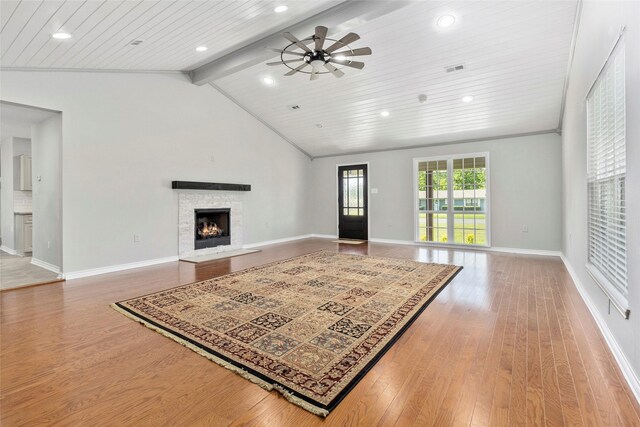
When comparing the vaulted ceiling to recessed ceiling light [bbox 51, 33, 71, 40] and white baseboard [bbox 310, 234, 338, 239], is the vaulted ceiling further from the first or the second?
white baseboard [bbox 310, 234, 338, 239]

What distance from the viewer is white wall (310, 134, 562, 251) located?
638cm

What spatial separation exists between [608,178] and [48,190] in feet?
24.1

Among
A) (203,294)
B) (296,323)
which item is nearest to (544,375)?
(296,323)

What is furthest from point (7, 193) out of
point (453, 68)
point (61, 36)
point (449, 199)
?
point (449, 199)

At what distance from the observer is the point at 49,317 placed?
3100 mm

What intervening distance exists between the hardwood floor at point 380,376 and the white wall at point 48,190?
1.81 metres

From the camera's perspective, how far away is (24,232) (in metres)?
6.66

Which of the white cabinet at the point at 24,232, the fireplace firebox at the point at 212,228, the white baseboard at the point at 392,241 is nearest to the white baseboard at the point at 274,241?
the fireplace firebox at the point at 212,228

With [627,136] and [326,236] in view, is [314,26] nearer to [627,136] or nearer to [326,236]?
[627,136]

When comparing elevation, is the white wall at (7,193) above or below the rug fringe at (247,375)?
above

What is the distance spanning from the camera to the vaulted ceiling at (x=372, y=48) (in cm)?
355

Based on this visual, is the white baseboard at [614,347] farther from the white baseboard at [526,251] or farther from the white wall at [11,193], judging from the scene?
the white wall at [11,193]

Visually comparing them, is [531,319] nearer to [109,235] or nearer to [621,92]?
[621,92]

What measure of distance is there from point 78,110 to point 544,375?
21.0 ft
